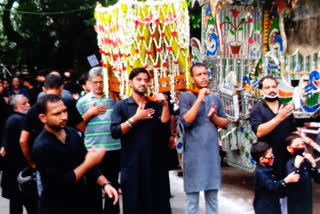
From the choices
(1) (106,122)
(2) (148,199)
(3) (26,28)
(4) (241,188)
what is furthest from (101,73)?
(3) (26,28)

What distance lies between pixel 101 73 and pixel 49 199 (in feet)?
9.76

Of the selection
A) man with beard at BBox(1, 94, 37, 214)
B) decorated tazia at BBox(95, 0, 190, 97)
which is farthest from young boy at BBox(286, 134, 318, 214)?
man with beard at BBox(1, 94, 37, 214)

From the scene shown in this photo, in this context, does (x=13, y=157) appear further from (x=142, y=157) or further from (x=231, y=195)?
(x=231, y=195)

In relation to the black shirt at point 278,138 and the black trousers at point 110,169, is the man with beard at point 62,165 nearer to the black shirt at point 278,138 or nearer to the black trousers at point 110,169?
the black shirt at point 278,138

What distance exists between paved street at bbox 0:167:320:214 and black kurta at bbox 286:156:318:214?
1.88 meters

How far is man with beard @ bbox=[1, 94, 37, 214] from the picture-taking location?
6.54 m

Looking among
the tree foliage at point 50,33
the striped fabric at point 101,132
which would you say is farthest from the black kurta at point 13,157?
the tree foliage at point 50,33

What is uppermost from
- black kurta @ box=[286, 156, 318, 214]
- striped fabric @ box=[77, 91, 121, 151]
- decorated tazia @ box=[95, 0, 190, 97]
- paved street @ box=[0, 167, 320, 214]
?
decorated tazia @ box=[95, 0, 190, 97]

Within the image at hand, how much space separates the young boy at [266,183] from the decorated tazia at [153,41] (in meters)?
1.49

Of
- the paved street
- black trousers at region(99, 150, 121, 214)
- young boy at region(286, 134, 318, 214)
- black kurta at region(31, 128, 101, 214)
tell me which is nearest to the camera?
black kurta at region(31, 128, 101, 214)

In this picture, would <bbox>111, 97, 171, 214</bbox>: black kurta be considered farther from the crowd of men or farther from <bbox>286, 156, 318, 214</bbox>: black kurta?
<bbox>286, 156, 318, 214</bbox>: black kurta

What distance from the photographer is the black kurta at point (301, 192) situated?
18.5ft

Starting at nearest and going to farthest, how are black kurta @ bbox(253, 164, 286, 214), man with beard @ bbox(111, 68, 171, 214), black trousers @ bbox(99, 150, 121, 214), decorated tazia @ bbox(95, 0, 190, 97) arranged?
black kurta @ bbox(253, 164, 286, 214) < man with beard @ bbox(111, 68, 171, 214) < decorated tazia @ bbox(95, 0, 190, 97) < black trousers @ bbox(99, 150, 121, 214)

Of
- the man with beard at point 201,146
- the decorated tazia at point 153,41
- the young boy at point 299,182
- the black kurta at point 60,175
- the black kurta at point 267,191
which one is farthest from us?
the decorated tazia at point 153,41
